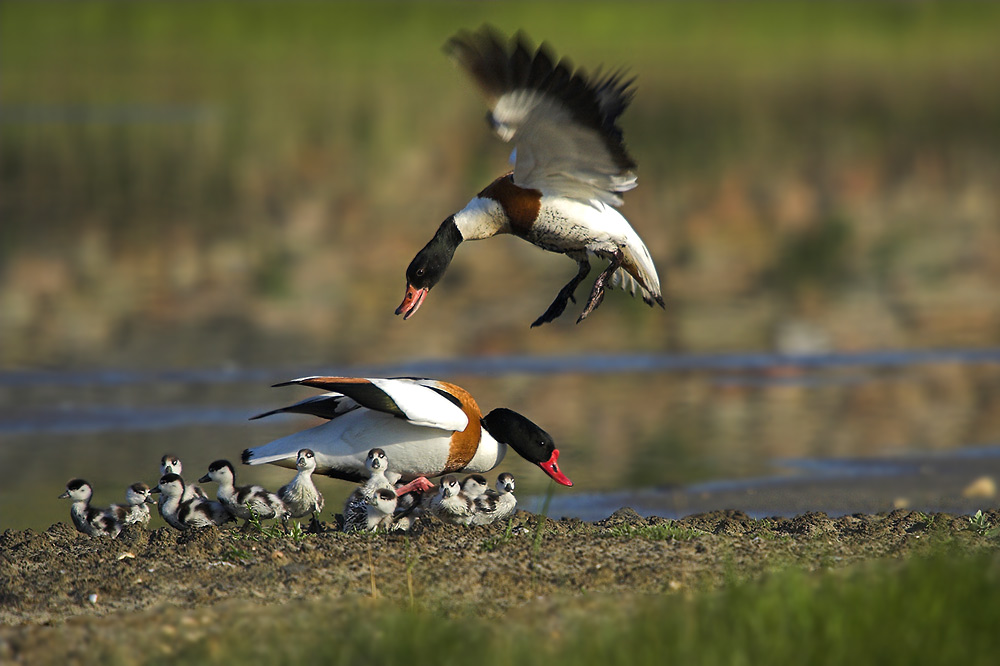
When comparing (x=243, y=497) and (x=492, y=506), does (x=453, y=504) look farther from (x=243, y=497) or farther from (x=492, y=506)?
(x=243, y=497)

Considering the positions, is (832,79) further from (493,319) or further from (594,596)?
(594,596)

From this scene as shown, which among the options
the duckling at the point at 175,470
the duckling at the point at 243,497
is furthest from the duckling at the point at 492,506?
the duckling at the point at 175,470

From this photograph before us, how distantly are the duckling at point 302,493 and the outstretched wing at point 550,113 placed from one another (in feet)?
5.97

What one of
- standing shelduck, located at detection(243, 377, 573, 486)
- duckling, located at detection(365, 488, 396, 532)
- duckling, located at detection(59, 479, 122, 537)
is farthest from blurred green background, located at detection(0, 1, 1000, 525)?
duckling, located at detection(365, 488, 396, 532)

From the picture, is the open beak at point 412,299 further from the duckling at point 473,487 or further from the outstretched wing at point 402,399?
the duckling at point 473,487

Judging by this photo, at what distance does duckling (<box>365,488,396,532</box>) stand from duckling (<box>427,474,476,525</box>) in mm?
234

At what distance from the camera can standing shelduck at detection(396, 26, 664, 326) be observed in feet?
25.2

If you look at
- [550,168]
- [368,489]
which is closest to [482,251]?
[550,168]

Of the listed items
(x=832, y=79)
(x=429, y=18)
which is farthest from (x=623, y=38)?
(x=832, y=79)

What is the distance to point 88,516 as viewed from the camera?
784cm

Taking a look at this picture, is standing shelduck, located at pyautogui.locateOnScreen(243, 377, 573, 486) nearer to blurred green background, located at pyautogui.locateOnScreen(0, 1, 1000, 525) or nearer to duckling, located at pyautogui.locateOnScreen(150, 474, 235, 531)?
duckling, located at pyautogui.locateOnScreen(150, 474, 235, 531)

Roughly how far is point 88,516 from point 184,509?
0.47m

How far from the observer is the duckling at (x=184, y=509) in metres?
7.92

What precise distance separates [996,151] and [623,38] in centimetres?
3183
